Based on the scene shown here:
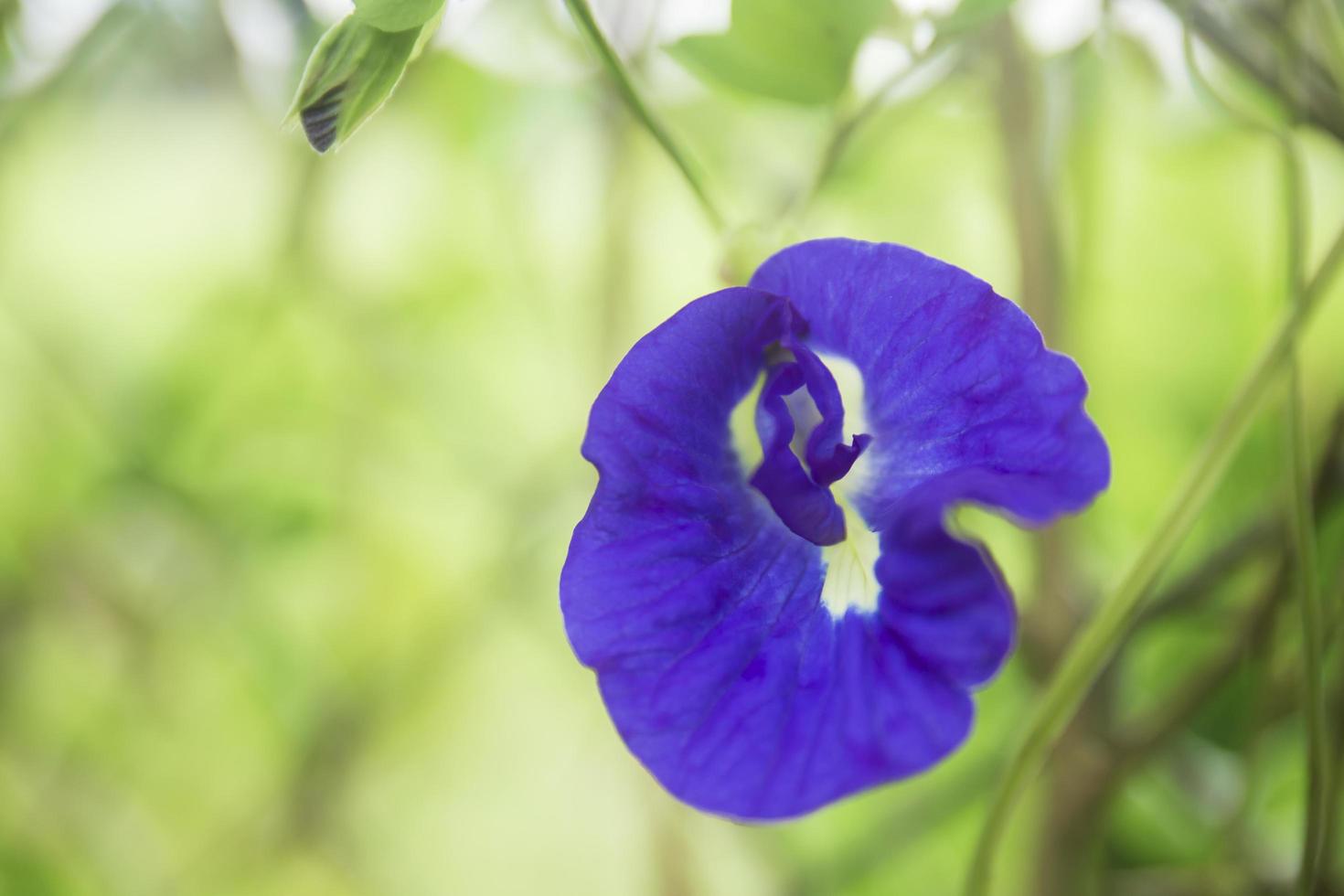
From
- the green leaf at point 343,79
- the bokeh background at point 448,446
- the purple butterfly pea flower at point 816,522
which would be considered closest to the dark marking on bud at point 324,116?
the green leaf at point 343,79

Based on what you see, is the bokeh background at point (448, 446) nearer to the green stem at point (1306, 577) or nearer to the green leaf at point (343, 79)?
the green stem at point (1306, 577)

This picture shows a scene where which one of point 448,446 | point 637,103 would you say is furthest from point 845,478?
point 448,446

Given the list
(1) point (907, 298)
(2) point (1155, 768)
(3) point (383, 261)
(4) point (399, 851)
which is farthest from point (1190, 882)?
(3) point (383, 261)

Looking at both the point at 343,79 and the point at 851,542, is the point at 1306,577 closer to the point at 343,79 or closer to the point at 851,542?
the point at 851,542

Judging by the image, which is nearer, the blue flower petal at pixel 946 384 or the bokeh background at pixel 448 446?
the blue flower petal at pixel 946 384

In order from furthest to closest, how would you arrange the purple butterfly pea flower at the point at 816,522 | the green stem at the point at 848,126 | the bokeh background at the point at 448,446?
1. the bokeh background at the point at 448,446
2. the green stem at the point at 848,126
3. the purple butterfly pea flower at the point at 816,522

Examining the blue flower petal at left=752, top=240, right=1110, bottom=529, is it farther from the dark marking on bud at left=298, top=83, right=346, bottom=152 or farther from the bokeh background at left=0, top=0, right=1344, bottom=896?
the bokeh background at left=0, top=0, right=1344, bottom=896
